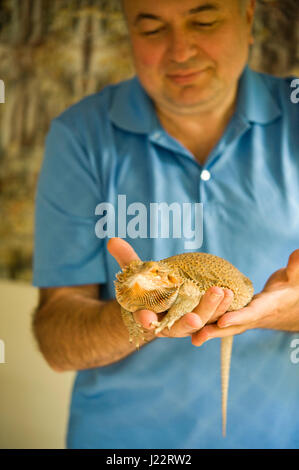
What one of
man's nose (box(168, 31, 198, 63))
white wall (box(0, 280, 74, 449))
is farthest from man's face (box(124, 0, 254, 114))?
white wall (box(0, 280, 74, 449))

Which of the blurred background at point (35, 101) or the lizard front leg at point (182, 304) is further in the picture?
the blurred background at point (35, 101)

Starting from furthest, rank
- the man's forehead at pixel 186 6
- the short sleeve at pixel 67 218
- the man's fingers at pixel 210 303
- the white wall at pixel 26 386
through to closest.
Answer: the white wall at pixel 26 386, the short sleeve at pixel 67 218, the man's forehead at pixel 186 6, the man's fingers at pixel 210 303

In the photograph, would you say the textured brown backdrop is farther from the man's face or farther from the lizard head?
the lizard head

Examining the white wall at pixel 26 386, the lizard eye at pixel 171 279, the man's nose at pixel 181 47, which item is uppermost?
the man's nose at pixel 181 47

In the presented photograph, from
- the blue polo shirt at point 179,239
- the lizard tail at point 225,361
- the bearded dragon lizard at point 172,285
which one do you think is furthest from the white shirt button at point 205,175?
the lizard tail at point 225,361

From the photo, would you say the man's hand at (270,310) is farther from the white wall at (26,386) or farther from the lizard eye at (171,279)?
the white wall at (26,386)
